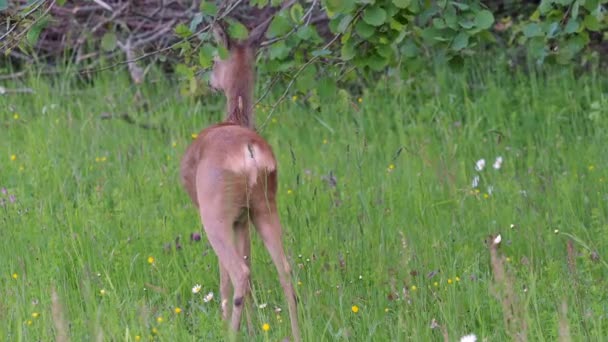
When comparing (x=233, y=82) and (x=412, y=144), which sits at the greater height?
(x=233, y=82)

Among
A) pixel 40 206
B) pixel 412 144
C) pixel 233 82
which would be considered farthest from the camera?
pixel 412 144

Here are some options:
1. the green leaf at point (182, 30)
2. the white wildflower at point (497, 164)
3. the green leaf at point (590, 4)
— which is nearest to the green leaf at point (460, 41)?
the green leaf at point (590, 4)

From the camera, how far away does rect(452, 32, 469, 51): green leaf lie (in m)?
5.08

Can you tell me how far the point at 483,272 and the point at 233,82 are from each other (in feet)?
4.65

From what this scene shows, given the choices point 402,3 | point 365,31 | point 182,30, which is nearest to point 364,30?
point 365,31

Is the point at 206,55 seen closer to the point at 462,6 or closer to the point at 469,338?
the point at 462,6

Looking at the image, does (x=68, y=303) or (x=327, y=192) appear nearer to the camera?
(x=68, y=303)

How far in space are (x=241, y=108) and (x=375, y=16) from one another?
73 centimetres

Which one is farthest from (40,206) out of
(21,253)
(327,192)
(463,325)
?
(463,325)

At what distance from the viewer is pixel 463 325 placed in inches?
177

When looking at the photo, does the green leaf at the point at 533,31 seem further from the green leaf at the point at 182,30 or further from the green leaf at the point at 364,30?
the green leaf at the point at 182,30

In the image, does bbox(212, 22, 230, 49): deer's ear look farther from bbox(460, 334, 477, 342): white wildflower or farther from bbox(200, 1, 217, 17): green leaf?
bbox(460, 334, 477, 342): white wildflower

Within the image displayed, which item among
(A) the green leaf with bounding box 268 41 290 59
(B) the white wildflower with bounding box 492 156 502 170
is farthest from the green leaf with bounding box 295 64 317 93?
(B) the white wildflower with bounding box 492 156 502 170

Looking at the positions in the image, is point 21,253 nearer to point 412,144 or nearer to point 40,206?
point 40,206
